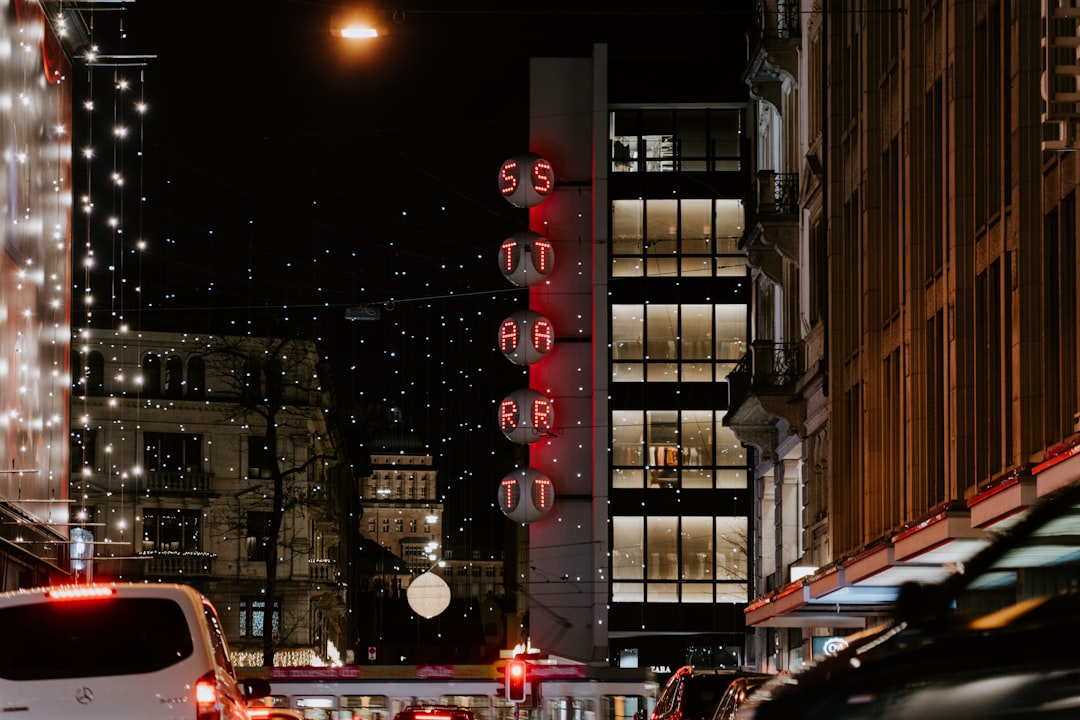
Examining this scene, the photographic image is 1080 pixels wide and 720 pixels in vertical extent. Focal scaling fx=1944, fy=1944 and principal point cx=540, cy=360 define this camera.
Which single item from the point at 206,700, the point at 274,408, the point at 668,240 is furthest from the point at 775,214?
the point at 206,700

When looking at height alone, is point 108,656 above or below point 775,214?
below

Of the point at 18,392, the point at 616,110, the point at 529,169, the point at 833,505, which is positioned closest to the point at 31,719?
the point at 18,392

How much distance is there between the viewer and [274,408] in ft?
201

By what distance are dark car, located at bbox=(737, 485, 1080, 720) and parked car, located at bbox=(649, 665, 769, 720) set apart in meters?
16.6

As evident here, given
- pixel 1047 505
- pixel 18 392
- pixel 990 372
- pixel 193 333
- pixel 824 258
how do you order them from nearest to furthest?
1. pixel 1047 505
2. pixel 990 372
3. pixel 18 392
4. pixel 824 258
5. pixel 193 333

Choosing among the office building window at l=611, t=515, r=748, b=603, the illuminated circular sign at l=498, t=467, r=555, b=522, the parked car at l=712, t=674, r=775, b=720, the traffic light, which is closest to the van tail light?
the parked car at l=712, t=674, r=775, b=720

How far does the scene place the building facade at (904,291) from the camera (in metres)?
22.4

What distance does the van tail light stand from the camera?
477 inches

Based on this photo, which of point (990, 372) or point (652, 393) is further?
point (652, 393)

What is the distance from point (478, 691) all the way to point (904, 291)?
98.2ft

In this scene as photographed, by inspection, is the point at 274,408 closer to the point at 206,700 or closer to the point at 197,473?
the point at 197,473

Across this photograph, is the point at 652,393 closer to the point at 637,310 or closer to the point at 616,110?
the point at 637,310

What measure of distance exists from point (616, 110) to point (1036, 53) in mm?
42880

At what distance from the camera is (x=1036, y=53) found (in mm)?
23078
